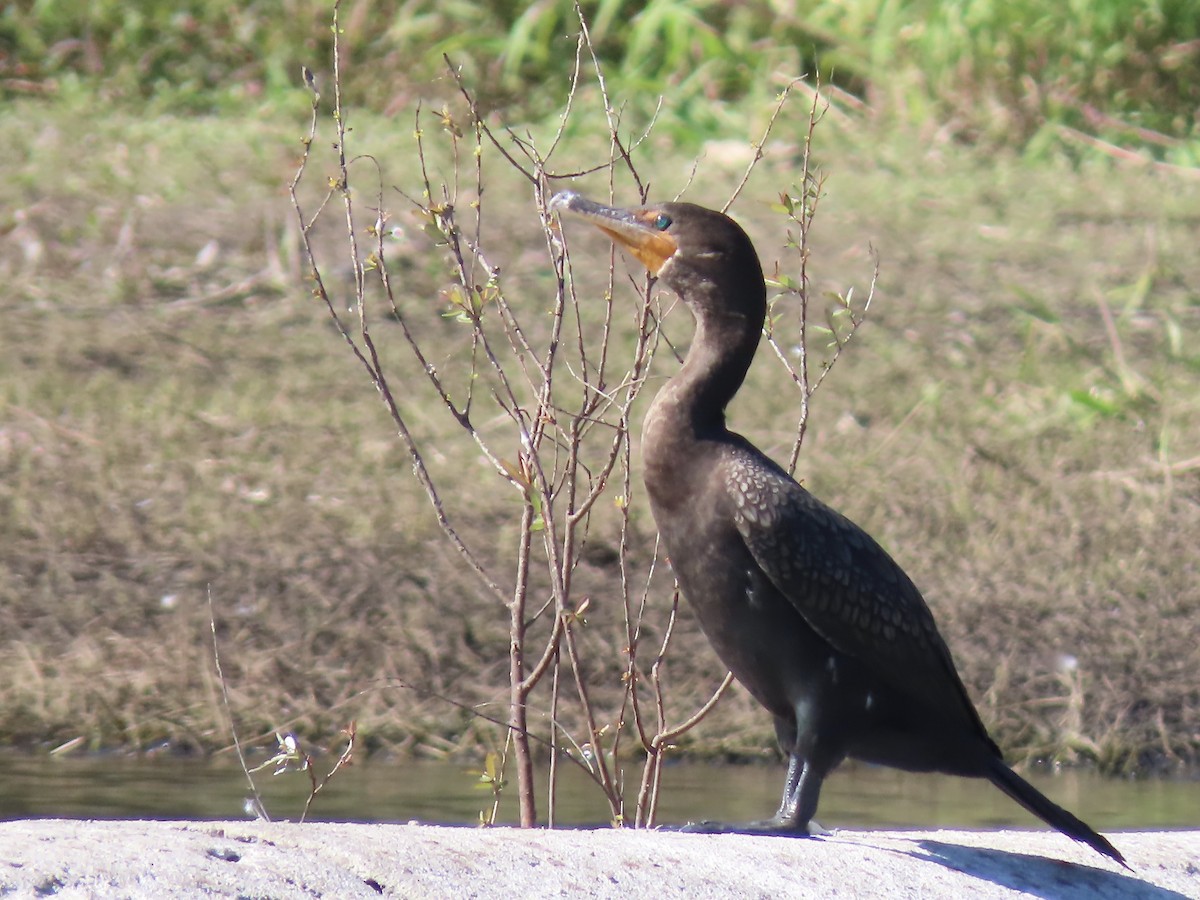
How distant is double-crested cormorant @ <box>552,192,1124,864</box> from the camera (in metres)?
3.44

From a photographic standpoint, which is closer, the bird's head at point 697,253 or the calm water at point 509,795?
the bird's head at point 697,253

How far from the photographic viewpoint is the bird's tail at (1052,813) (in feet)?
11.1

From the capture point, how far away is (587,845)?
3016 mm

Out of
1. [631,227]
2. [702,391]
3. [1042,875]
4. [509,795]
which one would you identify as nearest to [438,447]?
[509,795]

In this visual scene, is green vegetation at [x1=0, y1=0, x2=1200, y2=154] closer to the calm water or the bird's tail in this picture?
the calm water

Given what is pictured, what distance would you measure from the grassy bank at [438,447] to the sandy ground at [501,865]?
1899 millimetres

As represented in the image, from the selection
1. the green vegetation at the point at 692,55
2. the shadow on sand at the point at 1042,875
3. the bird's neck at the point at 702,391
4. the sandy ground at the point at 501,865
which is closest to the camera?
the sandy ground at the point at 501,865

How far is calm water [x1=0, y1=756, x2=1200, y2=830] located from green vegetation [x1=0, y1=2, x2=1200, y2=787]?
0.17 m

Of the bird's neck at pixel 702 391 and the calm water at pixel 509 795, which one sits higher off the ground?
the bird's neck at pixel 702 391

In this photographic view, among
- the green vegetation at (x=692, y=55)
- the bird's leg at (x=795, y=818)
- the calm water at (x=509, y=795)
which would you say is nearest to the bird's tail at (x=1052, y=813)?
the bird's leg at (x=795, y=818)

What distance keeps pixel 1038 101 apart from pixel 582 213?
257 inches

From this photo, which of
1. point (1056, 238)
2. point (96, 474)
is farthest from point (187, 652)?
point (1056, 238)

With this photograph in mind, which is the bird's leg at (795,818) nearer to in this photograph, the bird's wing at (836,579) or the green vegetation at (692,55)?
the bird's wing at (836,579)

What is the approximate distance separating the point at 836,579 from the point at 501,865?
2.79ft
